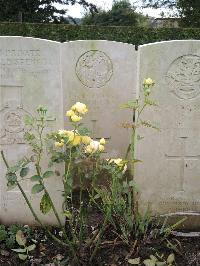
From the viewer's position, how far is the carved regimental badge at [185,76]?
290cm

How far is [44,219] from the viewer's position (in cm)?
306

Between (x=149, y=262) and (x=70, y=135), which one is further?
(x=149, y=262)

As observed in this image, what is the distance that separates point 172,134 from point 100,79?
1.11 metres

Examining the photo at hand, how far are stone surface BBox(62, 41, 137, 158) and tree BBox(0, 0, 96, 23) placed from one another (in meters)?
15.4

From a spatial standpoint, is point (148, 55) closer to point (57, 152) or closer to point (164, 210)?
point (57, 152)

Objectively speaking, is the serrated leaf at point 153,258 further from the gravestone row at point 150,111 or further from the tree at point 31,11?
the tree at point 31,11

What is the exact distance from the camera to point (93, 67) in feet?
12.4

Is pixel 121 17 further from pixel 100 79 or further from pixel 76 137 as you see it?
pixel 76 137

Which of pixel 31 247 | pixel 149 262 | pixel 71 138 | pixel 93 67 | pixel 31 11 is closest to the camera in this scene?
pixel 71 138

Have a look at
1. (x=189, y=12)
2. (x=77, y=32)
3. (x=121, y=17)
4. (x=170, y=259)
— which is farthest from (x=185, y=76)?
(x=121, y=17)

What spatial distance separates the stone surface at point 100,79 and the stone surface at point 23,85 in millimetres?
955

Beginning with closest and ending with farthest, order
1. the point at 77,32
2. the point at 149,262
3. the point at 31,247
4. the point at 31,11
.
→ the point at 149,262, the point at 31,247, the point at 77,32, the point at 31,11

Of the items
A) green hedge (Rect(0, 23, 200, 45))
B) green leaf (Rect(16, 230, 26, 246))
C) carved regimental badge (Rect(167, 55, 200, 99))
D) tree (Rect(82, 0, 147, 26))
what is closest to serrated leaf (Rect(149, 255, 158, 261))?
green leaf (Rect(16, 230, 26, 246))

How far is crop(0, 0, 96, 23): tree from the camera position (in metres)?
18.7
